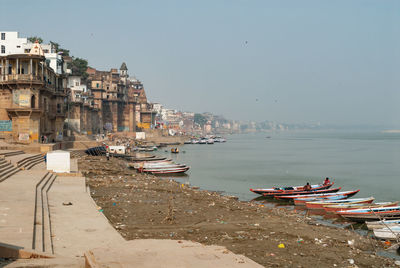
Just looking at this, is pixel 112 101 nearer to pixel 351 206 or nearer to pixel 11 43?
pixel 11 43

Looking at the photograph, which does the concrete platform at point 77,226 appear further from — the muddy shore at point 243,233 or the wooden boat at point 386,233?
the wooden boat at point 386,233

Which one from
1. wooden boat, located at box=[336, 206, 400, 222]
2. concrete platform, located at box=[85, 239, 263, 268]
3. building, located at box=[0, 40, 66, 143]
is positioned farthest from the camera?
building, located at box=[0, 40, 66, 143]

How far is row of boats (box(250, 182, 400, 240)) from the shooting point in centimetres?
1991

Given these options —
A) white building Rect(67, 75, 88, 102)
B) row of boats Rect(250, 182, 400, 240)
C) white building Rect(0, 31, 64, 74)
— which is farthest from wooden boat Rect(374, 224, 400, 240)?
white building Rect(67, 75, 88, 102)

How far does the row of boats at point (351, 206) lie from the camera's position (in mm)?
19906

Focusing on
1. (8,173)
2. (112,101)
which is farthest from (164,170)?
(112,101)

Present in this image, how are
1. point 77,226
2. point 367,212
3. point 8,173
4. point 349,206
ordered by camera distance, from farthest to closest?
point 349,206, point 8,173, point 367,212, point 77,226

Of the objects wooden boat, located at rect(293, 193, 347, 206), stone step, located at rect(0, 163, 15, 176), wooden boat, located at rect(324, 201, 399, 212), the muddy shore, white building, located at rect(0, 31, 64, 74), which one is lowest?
wooden boat, located at rect(293, 193, 347, 206)

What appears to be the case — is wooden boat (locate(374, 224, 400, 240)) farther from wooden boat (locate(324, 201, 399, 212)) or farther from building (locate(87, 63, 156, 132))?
building (locate(87, 63, 156, 132))

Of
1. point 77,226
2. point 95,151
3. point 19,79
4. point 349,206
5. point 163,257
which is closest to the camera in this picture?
point 163,257

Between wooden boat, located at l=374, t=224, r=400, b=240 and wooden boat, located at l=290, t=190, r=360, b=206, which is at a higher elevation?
wooden boat, located at l=374, t=224, r=400, b=240

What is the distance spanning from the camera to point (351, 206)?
25.6 metres

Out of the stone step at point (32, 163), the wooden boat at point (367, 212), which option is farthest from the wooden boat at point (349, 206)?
the stone step at point (32, 163)

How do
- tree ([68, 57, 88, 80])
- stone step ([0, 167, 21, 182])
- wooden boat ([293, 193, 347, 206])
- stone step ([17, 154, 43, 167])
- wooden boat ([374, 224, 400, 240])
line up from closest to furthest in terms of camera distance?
wooden boat ([374, 224, 400, 240]) < stone step ([0, 167, 21, 182]) < stone step ([17, 154, 43, 167]) < wooden boat ([293, 193, 347, 206]) < tree ([68, 57, 88, 80])
